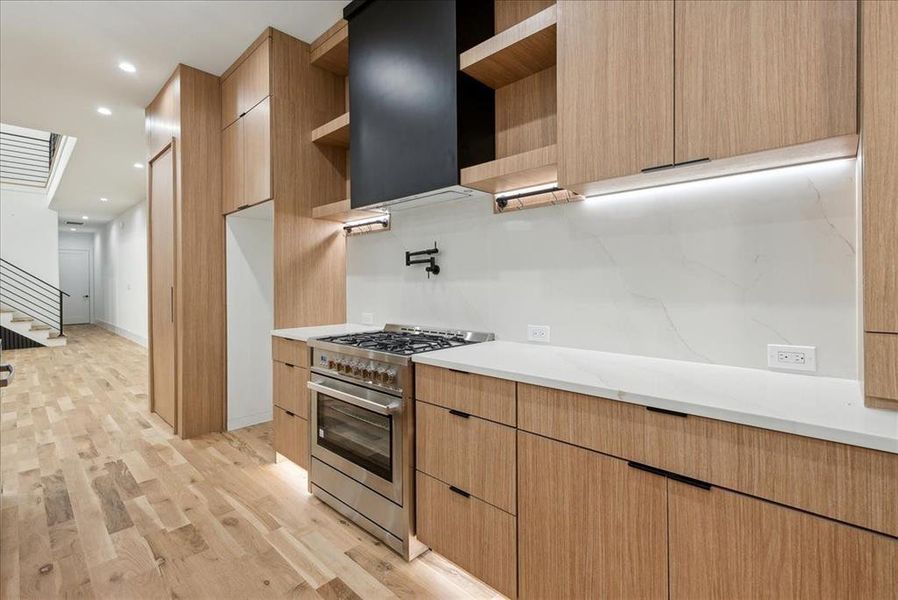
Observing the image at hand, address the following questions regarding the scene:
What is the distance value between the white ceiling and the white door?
993 centimetres

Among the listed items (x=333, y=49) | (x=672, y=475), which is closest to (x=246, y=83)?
(x=333, y=49)

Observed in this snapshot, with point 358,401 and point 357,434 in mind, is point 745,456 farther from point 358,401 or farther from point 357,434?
point 357,434

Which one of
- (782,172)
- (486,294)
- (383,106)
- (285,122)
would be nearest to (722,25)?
(782,172)

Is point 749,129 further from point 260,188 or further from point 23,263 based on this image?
point 23,263

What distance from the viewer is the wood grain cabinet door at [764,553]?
93 cm

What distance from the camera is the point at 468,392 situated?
168 centimetres

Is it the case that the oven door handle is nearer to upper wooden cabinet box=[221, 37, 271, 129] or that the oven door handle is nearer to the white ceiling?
upper wooden cabinet box=[221, 37, 271, 129]

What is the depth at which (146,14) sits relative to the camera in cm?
271

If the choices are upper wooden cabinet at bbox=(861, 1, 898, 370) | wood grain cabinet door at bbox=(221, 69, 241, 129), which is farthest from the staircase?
upper wooden cabinet at bbox=(861, 1, 898, 370)

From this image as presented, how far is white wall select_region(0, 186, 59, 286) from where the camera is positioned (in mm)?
8289

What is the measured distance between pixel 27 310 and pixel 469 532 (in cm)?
1092

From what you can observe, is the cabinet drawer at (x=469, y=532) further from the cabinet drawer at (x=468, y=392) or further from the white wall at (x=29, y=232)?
the white wall at (x=29, y=232)

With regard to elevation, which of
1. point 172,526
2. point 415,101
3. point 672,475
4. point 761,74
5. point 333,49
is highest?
point 333,49

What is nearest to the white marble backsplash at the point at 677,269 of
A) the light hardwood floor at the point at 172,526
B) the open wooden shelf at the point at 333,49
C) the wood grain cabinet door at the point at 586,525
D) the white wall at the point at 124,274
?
the wood grain cabinet door at the point at 586,525
